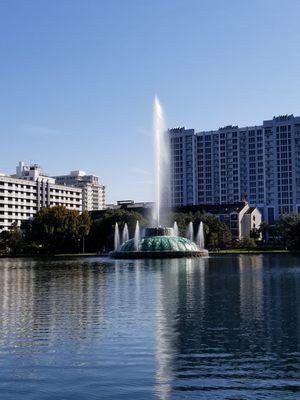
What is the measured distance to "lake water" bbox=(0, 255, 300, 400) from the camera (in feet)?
51.7

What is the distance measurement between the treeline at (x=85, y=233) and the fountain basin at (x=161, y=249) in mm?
32085

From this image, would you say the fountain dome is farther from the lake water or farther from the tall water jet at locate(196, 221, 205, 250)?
the lake water

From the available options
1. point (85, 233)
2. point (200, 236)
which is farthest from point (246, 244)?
point (85, 233)

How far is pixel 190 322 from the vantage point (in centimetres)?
2619

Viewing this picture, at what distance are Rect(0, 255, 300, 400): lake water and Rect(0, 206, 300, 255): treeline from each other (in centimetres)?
10270

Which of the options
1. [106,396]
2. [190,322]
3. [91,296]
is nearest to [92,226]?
[91,296]

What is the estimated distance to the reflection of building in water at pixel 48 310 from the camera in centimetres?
2406

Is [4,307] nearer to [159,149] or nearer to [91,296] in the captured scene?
[91,296]

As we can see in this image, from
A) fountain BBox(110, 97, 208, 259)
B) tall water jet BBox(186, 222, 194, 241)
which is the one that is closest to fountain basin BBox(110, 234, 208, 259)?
fountain BBox(110, 97, 208, 259)

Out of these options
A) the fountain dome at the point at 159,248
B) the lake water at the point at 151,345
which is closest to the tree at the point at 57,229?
the fountain dome at the point at 159,248

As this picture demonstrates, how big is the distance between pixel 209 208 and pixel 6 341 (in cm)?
16620

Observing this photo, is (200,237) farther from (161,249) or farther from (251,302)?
(251,302)

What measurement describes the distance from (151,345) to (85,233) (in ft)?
399

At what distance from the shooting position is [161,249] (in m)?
101
